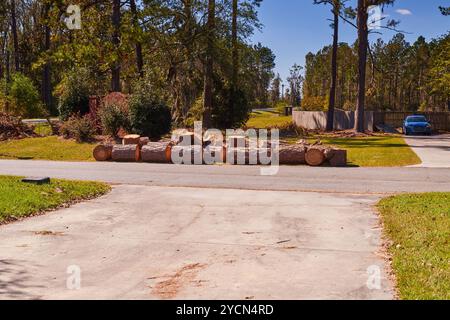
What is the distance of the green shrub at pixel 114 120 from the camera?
27125 millimetres

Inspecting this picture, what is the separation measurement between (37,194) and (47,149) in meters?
13.9

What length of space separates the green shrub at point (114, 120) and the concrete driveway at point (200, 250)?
15224mm

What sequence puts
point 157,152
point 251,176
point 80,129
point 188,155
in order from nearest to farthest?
point 251,176
point 188,155
point 157,152
point 80,129

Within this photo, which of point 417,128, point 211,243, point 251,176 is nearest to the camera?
point 211,243

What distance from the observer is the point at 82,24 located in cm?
3481

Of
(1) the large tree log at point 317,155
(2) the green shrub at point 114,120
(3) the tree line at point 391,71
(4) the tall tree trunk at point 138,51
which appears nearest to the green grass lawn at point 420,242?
(1) the large tree log at point 317,155

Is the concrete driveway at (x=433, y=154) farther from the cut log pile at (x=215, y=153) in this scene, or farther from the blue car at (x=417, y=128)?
the blue car at (x=417, y=128)

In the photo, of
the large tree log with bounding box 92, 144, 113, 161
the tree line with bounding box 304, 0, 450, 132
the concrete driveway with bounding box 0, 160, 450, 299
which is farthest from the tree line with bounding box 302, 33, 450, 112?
the concrete driveway with bounding box 0, 160, 450, 299

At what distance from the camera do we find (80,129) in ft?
89.6

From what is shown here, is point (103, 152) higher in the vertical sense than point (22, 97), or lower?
lower

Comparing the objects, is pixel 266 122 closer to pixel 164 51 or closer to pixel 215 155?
pixel 164 51

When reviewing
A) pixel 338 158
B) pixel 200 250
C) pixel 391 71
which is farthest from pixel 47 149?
pixel 391 71
